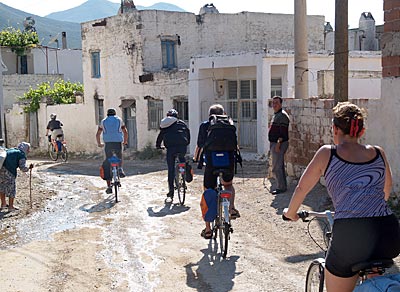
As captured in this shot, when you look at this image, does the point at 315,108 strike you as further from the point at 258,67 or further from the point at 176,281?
the point at 258,67

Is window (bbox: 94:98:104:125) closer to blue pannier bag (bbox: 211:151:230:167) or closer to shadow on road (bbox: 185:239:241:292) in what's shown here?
blue pannier bag (bbox: 211:151:230:167)

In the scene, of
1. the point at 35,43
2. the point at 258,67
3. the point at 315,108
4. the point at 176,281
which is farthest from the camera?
the point at 35,43

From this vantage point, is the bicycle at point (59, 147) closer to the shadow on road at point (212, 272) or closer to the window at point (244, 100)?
the window at point (244, 100)

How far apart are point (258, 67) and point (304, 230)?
456 inches

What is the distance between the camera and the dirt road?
666cm

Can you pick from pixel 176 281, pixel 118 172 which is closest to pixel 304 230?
pixel 176 281

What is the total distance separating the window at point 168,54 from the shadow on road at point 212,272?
2002cm

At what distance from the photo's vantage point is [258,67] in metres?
19.7

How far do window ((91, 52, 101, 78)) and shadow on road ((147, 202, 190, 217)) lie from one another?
19456 mm

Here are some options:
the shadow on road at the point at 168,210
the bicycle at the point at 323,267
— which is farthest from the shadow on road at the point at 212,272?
the shadow on road at the point at 168,210

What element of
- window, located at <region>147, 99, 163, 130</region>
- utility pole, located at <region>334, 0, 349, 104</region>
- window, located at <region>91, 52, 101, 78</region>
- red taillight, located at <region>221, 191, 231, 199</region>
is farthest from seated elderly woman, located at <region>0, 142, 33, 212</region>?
window, located at <region>91, 52, 101, 78</region>

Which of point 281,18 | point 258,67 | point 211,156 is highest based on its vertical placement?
point 281,18

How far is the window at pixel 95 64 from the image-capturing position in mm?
29859

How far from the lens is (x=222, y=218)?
7.55 metres
